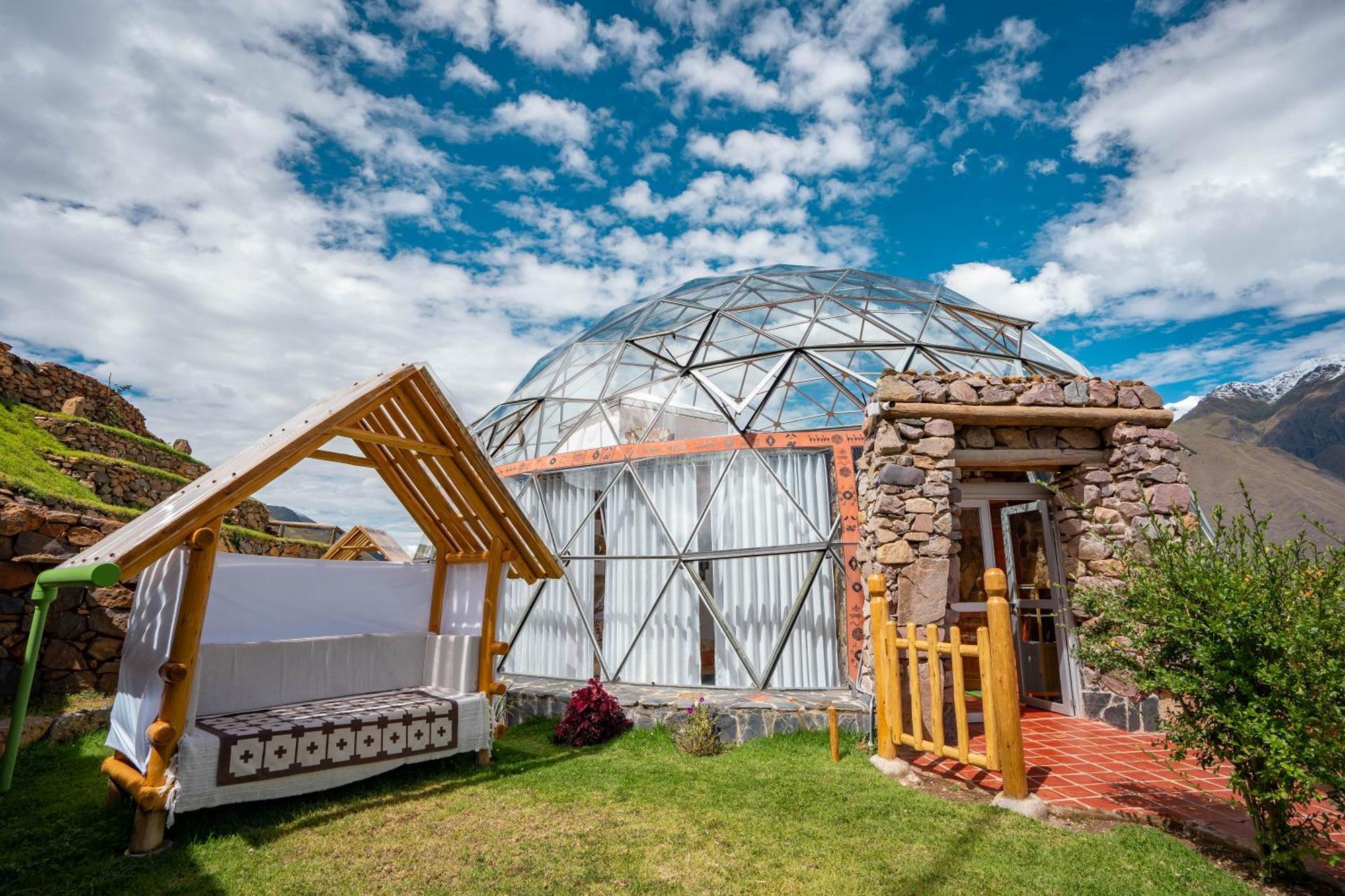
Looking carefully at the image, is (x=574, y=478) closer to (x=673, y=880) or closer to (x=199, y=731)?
(x=199, y=731)

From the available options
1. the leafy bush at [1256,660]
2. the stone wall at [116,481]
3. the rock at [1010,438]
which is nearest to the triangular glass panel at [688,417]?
the rock at [1010,438]

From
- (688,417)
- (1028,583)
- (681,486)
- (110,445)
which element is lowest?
(1028,583)

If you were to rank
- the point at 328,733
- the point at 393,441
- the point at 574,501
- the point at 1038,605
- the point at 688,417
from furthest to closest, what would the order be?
1. the point at 574,501
2. the point at 688,417
3. the point at 1038,605
4. the point at 393,441
5. the point at 328,733

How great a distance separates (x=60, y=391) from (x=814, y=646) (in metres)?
19.3

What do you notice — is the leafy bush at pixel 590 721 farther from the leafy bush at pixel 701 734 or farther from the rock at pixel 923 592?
the rock at pixel 923 592

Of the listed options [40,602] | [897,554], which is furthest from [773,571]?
[40,602]

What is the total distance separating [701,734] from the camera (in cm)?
651

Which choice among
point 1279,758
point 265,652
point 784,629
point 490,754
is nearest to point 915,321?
point 784,629

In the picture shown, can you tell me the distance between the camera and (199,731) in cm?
466

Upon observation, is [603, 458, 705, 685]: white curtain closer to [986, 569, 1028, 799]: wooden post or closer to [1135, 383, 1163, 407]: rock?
[986, 569, 1028, 799]: wooden post

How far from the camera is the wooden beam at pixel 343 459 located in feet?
18.9

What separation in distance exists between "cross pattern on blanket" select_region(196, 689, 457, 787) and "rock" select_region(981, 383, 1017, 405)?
621 cm

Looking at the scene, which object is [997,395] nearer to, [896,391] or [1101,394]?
[896,391]

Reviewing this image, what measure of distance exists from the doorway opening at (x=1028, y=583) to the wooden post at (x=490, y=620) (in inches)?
194
